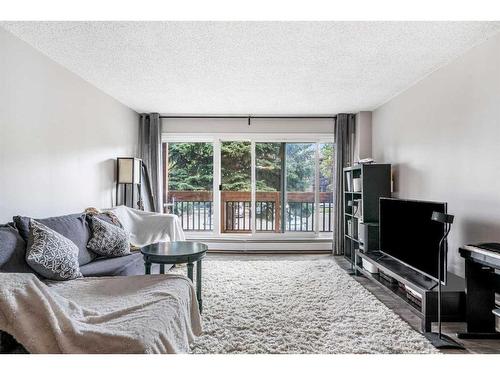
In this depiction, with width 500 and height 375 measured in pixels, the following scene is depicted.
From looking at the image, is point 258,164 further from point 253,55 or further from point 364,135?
point 253,55

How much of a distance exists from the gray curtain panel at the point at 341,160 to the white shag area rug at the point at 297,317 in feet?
3.84

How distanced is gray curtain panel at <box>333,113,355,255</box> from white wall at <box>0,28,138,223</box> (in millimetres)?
3476

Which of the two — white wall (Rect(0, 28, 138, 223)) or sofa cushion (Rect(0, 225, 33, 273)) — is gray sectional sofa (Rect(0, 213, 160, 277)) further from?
white wall (Rect(0, 28, 138, 223))

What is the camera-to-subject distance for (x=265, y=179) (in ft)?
18.0

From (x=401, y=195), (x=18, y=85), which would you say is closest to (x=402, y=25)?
(x=401, y=195)

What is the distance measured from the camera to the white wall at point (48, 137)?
2512 millimetres

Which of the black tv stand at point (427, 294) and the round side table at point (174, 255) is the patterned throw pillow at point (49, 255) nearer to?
the round side table at point (174, 255)

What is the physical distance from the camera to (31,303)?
1396 millimetres

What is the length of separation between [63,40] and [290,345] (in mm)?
2994

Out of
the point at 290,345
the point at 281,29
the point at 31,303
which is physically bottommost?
the point at 290,345

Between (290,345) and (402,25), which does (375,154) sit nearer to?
(402,25)

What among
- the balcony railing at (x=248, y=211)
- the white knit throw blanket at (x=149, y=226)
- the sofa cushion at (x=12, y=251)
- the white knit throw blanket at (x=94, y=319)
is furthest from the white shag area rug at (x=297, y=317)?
the balcony railing at (x=248, y=211)

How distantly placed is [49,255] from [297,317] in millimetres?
1944

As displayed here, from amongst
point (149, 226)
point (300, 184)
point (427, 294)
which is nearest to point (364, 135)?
point (300, 184)
